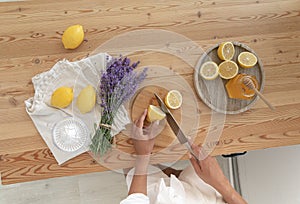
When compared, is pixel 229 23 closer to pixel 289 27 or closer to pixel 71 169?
pixel 289 27

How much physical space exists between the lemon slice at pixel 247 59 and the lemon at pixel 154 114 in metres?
0.34

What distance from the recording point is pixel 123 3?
151cm

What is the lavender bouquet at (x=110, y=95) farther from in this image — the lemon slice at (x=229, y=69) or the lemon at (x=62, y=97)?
the lemon slice at (x=229, y=69)

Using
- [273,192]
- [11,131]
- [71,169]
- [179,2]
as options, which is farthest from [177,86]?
[273,192]

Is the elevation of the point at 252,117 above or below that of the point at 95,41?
Answer: below

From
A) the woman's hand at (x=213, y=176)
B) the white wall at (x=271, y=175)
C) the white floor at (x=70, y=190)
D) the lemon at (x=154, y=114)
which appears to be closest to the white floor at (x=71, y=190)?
the white floor at (x=70, y=190)

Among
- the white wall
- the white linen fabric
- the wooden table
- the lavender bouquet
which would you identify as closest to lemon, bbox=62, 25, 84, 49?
the wooden table

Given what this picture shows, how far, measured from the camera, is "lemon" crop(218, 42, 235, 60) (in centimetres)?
148

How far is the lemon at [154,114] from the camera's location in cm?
140

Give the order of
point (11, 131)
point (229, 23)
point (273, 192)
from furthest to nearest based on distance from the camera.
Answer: point (273, 192), point (229, 23), point (11, 131)

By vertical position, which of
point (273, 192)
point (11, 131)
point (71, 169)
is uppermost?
point (11, 131)

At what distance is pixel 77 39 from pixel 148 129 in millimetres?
380

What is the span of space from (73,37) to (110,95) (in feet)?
0.75

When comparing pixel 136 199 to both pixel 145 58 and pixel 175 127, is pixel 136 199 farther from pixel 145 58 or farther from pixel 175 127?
pixel 145 58
